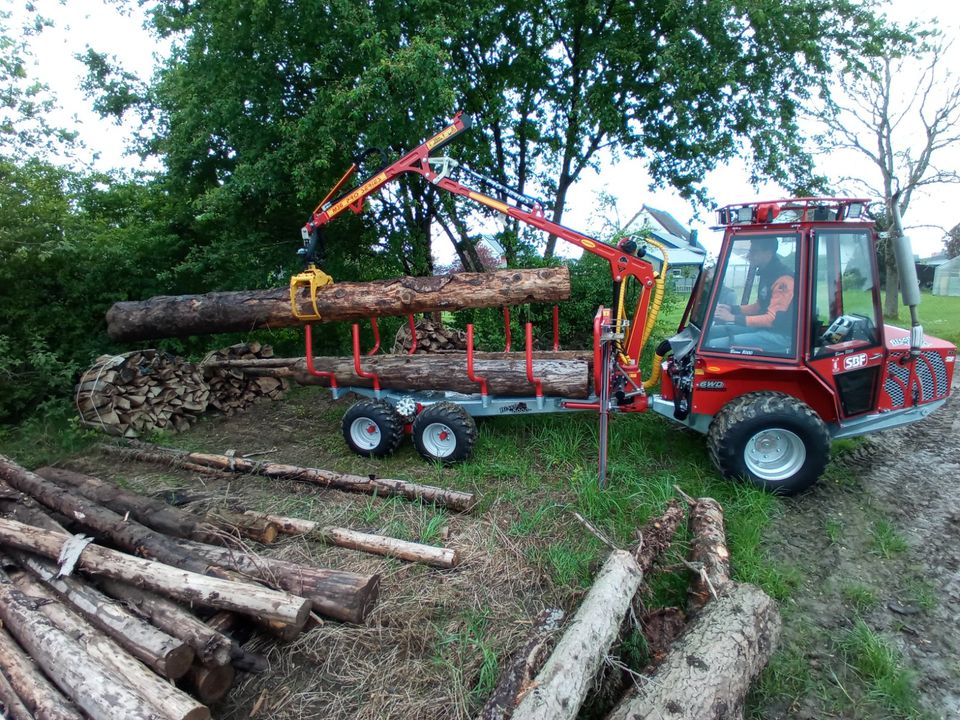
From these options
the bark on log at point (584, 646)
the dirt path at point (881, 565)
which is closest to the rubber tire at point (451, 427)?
the bark on log at point (584, 646)

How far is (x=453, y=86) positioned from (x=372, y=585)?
262 inches

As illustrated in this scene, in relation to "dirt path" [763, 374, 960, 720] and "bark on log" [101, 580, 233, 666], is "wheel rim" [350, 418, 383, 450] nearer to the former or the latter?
"bark on log" [101, 580, 233, 666]

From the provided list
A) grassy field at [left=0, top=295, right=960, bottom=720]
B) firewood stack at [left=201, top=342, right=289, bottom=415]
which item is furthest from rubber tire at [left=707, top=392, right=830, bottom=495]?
firewood stack at [left=201, top=342, right=289, bottom=415]

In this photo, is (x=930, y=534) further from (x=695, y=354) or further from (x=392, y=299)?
(x=392, y=299)

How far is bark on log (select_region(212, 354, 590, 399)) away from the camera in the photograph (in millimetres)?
5355

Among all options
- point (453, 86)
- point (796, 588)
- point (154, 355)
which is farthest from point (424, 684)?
point (453, 86)

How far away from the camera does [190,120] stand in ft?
24.0

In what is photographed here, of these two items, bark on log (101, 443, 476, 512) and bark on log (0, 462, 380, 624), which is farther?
bark on log (101, 443, 476, 512)

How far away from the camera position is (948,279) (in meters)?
27.8

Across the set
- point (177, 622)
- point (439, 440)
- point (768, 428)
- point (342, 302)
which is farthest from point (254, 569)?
point (768, 428)

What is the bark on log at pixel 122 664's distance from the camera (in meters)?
2.29

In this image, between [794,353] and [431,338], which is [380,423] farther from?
[794,353]

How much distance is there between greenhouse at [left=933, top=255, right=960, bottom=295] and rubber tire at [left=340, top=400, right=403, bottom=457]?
32.8 m

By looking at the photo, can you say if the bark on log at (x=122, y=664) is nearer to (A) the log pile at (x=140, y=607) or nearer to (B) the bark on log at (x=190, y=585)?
(A) the log pile at (x=140, y=607)
